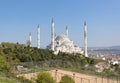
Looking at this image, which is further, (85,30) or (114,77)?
(85,30)

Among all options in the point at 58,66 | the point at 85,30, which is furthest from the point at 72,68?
the point at 85,30

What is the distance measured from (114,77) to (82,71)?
719cm

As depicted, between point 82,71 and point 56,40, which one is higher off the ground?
point 56,40

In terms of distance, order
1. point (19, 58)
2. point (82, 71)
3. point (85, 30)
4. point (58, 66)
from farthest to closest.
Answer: point (85, 30)
point (19, 58)
point (58, 66)
point (82, 71)

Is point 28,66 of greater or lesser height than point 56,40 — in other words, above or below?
below

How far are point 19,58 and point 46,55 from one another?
591 centimetres

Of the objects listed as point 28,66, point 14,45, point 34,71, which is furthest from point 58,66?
point 14,45

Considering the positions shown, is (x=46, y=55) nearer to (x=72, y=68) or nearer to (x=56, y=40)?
(x=72, y=68)

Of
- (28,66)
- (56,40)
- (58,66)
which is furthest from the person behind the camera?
(56,40)

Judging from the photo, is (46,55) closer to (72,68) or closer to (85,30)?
(72,68)

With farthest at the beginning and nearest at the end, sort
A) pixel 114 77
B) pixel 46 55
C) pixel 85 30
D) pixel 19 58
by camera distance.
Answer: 1. pixel 85 30
2. pixel 46 55
3. pixel 19 58
4. pixel 114 77

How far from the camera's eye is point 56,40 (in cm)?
7162

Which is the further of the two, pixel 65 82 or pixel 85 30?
pixel 85 30

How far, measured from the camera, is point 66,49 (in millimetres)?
67062
